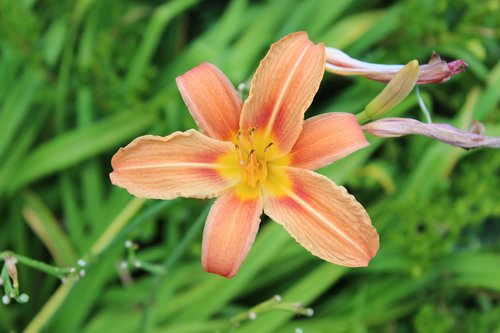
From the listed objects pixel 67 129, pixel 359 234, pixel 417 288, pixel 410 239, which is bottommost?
pixel 417 288

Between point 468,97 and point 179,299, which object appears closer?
point 179,299

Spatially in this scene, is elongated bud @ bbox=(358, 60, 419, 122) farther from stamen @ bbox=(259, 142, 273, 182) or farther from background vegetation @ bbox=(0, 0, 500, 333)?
background vegetation @ bbox=(0, 0, 500, 333)

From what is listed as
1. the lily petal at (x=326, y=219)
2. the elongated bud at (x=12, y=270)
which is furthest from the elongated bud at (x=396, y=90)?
the elongated bud at (x=12, y=270)

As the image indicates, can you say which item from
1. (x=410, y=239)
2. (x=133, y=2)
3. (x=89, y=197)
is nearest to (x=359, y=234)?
(x=410, y=239)

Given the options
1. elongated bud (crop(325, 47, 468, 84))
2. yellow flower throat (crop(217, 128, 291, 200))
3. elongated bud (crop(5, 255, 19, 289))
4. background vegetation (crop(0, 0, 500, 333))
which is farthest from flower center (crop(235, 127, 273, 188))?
background vegetation (crop(0, 0, 500, 333))

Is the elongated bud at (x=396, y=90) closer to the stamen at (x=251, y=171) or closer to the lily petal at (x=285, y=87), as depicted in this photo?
the lily petal at (x=285, y=87)

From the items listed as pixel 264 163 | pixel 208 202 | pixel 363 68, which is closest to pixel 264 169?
pixel 264 163

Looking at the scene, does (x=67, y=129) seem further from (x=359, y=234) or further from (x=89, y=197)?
(x=359, y=234)
